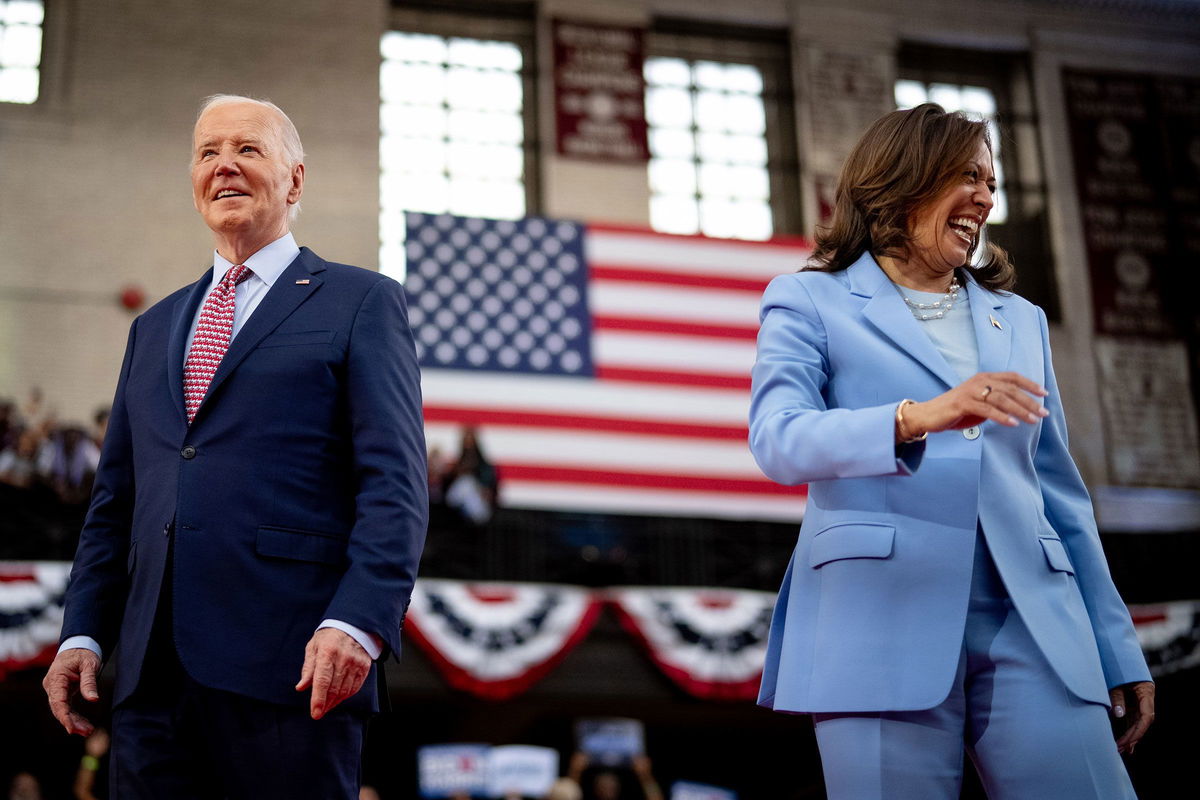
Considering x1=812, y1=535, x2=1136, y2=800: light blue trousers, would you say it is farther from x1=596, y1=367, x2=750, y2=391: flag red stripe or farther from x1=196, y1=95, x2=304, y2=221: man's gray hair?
x1=596, y1=367, x2=750, y2=391: flag red stripe

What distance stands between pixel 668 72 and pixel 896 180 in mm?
15401

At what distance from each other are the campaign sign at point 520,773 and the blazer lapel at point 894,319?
34.9 ft

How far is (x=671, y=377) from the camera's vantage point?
47.3 feet

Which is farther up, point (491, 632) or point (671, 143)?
point (671, 143)

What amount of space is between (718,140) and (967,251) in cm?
1515

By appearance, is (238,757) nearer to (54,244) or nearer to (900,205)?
(900,205)

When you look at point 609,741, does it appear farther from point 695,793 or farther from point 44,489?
point 44,489

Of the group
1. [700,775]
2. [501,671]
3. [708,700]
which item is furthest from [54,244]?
[700,775]

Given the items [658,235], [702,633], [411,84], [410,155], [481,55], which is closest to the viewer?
[702,633]

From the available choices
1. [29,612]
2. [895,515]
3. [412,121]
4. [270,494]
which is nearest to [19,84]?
[412,121]

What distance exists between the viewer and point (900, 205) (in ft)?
7.89

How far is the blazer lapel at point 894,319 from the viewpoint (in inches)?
89.8

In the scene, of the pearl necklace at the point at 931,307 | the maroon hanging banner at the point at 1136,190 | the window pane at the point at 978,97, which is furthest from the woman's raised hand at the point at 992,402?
the window pane at the point at 978,97

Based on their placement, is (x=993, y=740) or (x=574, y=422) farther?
(x=574, y=422)
